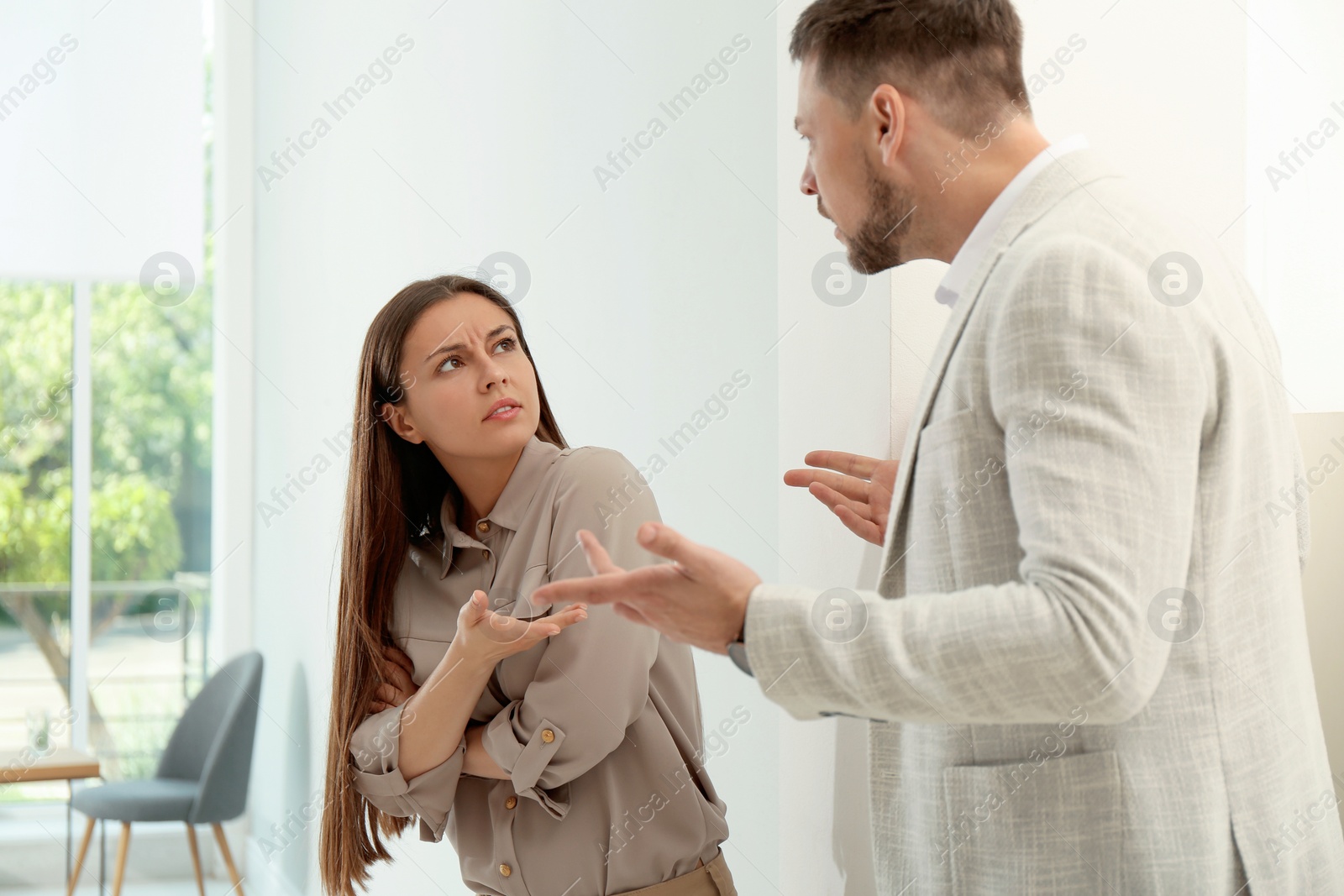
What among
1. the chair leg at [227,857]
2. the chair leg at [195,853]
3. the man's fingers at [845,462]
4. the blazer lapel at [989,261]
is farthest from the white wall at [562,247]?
the blazer lapel at [989,261]

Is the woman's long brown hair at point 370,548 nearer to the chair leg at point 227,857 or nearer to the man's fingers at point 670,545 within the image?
the man's fingers at point 670,545

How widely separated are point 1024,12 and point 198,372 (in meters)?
4.17

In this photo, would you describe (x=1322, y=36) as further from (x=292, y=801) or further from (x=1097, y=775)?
(x=292, y=801)

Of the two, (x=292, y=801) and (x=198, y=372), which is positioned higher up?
(x=198, y=372)

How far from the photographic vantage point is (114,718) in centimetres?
454

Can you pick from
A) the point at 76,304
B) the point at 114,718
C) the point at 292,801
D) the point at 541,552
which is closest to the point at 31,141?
the point at 76,304

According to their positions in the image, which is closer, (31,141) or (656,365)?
(656,365)

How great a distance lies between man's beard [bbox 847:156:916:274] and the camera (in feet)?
3.48

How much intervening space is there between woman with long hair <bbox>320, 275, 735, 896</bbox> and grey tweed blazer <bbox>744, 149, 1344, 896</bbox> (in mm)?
398

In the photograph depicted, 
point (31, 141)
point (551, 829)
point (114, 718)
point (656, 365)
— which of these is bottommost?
point (114, 718)

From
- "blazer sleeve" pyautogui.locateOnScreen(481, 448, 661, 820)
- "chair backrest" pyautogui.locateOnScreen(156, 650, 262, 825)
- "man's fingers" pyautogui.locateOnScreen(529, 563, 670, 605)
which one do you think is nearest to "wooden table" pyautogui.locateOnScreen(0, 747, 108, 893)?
"chair backrest" pyautogui.locateOnScreen(156, 650, 262, 825)

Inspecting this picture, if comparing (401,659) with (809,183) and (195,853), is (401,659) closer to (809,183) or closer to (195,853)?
(809,183)

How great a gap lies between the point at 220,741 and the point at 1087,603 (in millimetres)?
3734

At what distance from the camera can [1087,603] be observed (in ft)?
2.53
